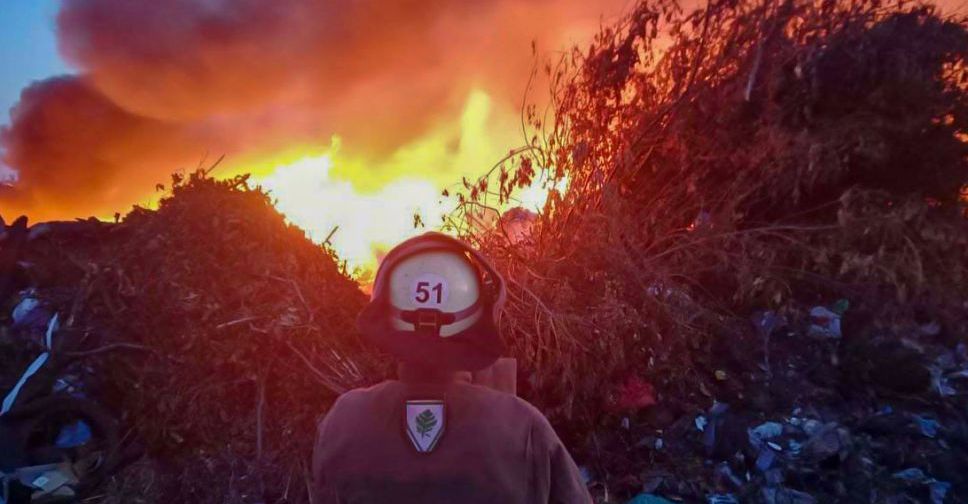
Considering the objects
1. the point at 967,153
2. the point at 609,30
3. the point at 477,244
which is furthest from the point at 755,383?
the point at 609,30

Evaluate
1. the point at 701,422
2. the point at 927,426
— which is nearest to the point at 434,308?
the point at 701,422

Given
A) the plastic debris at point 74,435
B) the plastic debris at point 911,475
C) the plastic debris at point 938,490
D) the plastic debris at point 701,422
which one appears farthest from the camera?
the plastic debris at point 701,422

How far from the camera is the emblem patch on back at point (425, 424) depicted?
147 cm

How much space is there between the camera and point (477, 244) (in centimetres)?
536

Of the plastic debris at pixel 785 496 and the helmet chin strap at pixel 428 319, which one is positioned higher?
the helmet chin strap at pixel 428 319

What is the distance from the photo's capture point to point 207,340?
440cm

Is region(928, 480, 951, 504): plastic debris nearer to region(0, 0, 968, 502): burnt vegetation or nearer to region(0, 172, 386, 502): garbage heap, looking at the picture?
region(0, 0, 968, 502): burnt vegetation

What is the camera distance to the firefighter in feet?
4.81

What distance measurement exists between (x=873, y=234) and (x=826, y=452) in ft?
6.99

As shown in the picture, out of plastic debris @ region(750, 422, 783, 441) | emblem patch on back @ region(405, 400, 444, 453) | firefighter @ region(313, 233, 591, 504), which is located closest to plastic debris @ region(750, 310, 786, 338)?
plastic debris @ region(750, 422, 783, 441)

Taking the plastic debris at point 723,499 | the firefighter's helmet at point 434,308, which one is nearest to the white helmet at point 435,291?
the firefighter's helmet at point 434,308

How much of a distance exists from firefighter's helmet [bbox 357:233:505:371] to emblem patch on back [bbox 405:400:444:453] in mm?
100

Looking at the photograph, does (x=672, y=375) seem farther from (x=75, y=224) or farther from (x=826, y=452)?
(x=75, y=224)

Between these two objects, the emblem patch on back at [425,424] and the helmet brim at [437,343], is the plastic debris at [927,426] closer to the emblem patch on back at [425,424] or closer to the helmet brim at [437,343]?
the helmet brim at [437,343]
